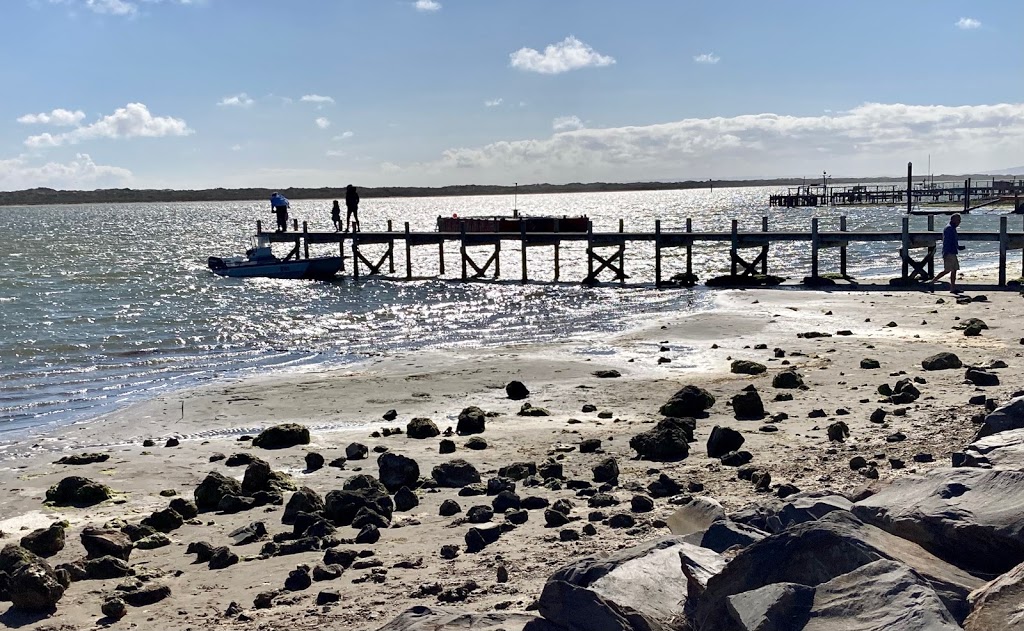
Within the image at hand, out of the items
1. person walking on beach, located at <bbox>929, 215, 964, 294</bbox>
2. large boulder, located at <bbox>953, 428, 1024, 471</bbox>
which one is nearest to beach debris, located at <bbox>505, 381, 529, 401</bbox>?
large boulder, located at <bbox>953, 428, 1024, 471</bbox>

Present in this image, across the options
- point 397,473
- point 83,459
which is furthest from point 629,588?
point 83,459

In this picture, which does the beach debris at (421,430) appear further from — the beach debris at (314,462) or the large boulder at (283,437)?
the beach debris at (314,462)

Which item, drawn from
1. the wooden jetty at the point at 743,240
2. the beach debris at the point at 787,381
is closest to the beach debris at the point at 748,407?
the beach debris at the point at 787,381

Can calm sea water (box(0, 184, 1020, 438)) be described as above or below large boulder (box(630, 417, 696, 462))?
below

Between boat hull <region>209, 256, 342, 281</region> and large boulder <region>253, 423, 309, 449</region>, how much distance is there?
31958 mm

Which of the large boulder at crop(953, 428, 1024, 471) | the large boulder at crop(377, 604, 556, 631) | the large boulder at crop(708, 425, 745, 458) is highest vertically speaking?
the large boulder at crop(953, 428, 1024, 471)

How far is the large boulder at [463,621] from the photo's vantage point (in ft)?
18.6

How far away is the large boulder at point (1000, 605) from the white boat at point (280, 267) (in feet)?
137

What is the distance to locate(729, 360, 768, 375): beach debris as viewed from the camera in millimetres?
17672

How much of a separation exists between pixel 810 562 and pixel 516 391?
1125 centimetres

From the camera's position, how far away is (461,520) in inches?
381

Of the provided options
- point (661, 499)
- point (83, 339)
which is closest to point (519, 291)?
point (83, 339)

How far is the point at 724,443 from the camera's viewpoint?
11664mm

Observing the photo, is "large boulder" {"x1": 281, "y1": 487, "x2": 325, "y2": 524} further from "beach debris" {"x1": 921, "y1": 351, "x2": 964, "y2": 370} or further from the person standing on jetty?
the person standing on jetty
